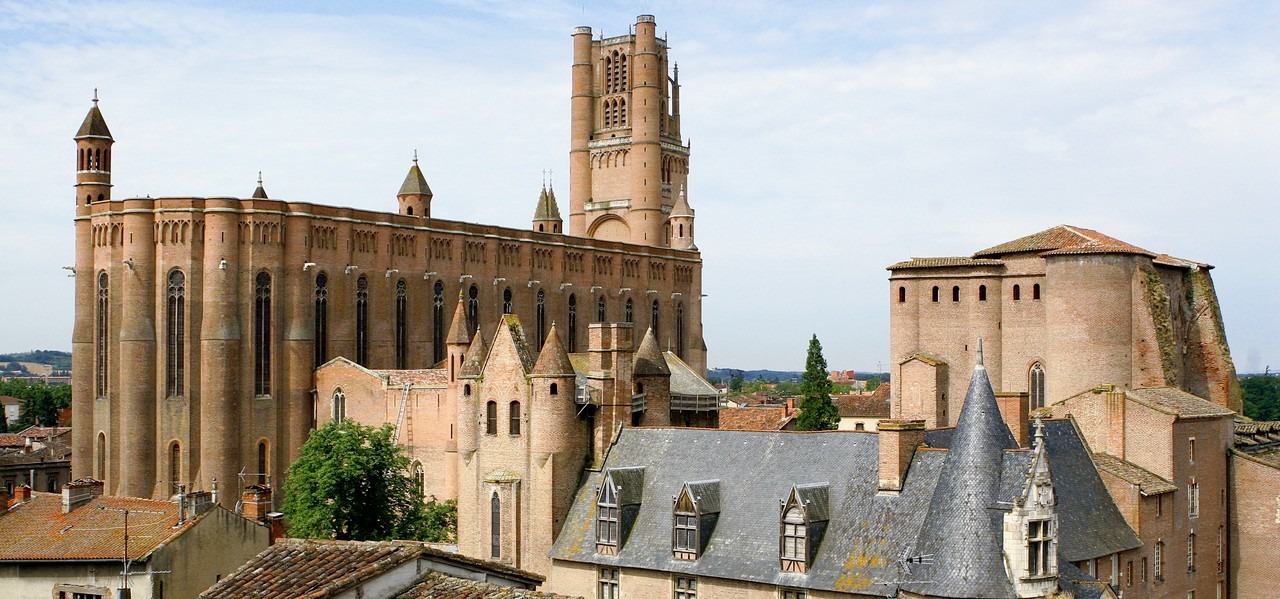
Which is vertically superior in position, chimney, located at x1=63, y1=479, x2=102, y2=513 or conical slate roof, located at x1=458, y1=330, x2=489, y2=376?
conical slate roof, located at x1=458, y1=330, x2=489, y2=376

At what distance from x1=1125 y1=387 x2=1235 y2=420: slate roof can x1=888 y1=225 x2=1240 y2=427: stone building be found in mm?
3860

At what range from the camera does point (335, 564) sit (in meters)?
24.7

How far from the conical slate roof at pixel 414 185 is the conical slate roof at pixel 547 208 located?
2220 cm

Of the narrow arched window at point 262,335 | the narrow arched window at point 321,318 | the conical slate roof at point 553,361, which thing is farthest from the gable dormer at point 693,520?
the narrow arched window at point 321,318

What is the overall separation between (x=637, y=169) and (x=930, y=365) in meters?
50.1

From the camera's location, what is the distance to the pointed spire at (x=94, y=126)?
76312 mm

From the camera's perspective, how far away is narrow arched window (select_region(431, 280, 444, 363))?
81.9 meters

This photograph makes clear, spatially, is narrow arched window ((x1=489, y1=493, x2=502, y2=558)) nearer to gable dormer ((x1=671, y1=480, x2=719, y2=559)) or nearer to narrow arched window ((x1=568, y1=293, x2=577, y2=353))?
gable dormer ((x1=671, y1=480, x2=719, y2=559))

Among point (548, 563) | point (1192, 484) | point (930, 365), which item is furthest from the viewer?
point (930, 365)

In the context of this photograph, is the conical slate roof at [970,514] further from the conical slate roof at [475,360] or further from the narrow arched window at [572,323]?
the narrow arched window at [572,323]

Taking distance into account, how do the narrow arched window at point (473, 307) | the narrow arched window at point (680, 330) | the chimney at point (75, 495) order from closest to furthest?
the chimney at point (75, 495)
the narrow arched window at point (473, 307)
the narrow arched window at point (680, 330)

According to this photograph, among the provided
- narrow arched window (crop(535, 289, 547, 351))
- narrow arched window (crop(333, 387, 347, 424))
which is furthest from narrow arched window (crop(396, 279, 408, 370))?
narrow arched window (crop(535, 289, 547, 351))

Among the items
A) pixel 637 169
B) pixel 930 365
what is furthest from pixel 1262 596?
pixel 637 169

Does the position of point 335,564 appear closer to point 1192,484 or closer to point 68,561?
point 68,561
